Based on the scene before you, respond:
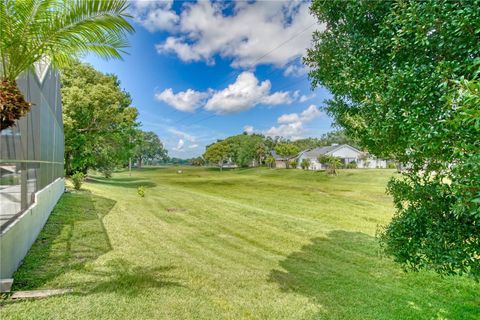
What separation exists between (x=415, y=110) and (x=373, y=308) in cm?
413

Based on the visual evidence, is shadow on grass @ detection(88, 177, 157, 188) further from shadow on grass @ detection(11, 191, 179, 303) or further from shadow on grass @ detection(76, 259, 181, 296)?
shadow on grass @ detection(76, 259, 181, 296)

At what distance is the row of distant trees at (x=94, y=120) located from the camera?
2262 cm

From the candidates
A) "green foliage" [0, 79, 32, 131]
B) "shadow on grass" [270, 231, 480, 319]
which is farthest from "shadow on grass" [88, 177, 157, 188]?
"green foliage" [0, 79, 32, 131]

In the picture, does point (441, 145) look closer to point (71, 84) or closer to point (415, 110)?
point (415, 110)

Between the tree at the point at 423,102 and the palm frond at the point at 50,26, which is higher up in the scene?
the palm frond at the point at 50,26

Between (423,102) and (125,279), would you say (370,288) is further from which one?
(125,279)

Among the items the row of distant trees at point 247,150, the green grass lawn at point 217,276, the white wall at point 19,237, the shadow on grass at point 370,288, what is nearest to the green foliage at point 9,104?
the white wall at point 19,237

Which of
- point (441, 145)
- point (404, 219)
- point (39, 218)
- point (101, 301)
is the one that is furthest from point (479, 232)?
point (39, 218)

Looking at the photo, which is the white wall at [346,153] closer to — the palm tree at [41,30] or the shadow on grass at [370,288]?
the shadow on grass at [370,288]

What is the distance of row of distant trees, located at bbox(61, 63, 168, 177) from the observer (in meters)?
22.6

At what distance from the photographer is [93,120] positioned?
24891 mm

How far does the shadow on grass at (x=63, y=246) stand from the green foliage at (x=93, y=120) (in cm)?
1251

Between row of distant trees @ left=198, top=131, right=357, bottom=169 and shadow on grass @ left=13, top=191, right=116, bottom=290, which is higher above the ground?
row of distant trees @ left=198, top=131, right=357, bottom=169

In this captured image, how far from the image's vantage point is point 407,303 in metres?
5.71
